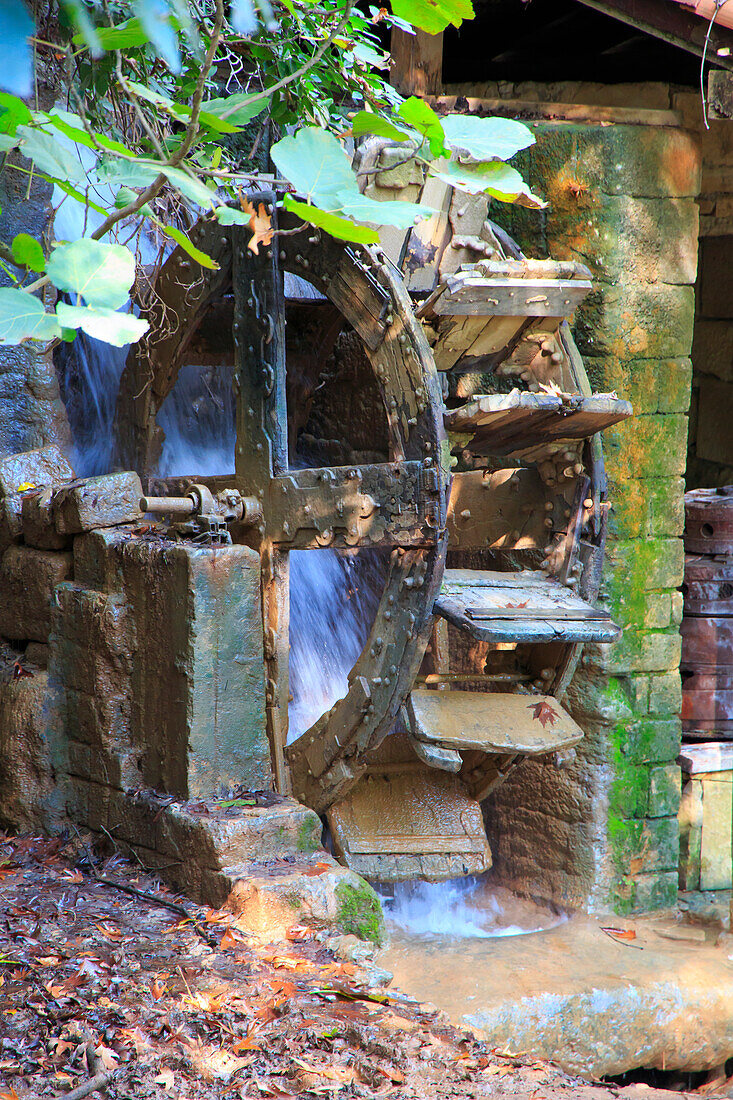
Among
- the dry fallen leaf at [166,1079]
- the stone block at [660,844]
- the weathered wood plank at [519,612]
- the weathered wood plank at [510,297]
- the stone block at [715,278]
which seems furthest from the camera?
the stone block at [715,278]

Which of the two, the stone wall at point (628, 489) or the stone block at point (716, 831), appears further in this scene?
the stone block at point (716, 831)

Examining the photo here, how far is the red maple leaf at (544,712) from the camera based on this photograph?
4311 mm

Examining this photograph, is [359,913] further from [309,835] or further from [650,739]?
[650,739]

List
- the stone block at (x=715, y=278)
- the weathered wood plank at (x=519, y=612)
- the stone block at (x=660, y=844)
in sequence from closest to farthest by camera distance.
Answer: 1. the weathered wood plank at (x=519, y=612)
2. the stone block at (x=660, y=844)
3. the stone block at (x=715, y=278)

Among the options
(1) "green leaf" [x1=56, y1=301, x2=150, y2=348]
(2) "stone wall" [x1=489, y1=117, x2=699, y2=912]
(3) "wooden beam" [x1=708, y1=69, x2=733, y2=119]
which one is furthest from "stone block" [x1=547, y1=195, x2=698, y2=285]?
(1) "green leaf" [x1=56, y1=301, x2=150, y2=348]

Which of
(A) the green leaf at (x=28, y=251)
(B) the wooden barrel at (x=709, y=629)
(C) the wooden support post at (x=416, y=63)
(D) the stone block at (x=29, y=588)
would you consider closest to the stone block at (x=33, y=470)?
(D) the stone block at (x=29, y=588)

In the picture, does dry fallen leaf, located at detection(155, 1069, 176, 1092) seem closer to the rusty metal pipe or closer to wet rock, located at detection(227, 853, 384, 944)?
wet rock, located at detection(227, 853, 384, 944)

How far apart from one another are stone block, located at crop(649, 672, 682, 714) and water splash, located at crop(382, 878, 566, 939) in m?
1.20

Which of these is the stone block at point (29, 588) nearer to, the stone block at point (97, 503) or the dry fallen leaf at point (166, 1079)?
the stone block at point (97, 503)

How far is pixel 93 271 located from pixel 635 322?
4242mm

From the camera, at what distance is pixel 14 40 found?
1.26 m

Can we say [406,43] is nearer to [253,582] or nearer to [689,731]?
[253,582]

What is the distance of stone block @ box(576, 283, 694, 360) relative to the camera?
519 centimetres

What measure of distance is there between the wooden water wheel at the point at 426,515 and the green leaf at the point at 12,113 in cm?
258
